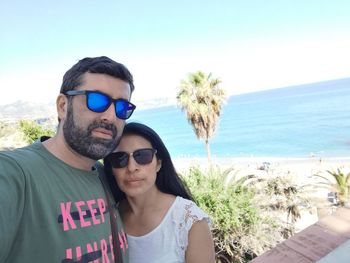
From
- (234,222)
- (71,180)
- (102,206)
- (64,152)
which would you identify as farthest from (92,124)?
(234,222)

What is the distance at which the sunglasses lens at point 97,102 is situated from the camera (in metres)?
1.69

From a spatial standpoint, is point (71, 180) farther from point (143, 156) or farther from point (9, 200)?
point (143, 156)

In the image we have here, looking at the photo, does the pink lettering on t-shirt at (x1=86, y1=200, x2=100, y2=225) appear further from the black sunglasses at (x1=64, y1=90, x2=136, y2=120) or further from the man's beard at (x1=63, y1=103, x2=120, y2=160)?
the black sunglasses at (x1=64, y1=90, x2=136, y2=120)

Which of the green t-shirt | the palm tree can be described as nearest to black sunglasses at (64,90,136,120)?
the green t-shirt

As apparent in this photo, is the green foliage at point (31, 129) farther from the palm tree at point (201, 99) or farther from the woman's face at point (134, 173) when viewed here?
the woman's face at point (134, 173)

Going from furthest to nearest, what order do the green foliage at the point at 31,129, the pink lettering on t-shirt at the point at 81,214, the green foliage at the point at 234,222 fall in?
1. the green foliage at the point at 31,129
2. the green foliage at the point at 234,222
3. the pink lettering on t-shirt at the point at 81,214

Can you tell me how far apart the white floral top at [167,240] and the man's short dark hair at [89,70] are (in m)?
0.83

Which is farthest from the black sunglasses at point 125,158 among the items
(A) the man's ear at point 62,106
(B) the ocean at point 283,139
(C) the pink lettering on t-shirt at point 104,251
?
(B) the ocean at point 283,139

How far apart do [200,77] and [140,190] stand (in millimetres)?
17951

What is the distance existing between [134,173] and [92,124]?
0.38 meters

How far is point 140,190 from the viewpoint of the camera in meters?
1.87

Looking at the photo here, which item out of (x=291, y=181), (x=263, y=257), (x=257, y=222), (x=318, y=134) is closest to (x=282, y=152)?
(x=318, y=134)

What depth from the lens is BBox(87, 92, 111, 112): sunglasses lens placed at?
169cm

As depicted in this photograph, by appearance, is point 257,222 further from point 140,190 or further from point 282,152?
point 282,152
